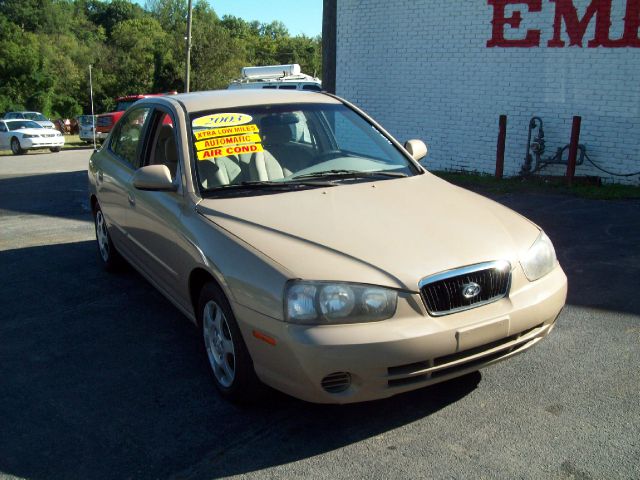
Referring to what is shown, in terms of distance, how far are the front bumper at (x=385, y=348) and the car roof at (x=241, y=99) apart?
1837mm

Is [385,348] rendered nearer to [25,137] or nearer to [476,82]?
[476,82]

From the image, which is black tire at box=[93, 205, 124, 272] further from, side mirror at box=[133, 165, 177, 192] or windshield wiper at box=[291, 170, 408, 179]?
windshield wiper at box=[291, 170, 408, 179]

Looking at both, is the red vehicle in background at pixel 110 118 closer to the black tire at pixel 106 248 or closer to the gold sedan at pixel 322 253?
the black tire at pixel 106 248

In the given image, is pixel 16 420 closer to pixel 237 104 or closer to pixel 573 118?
pixel 237 104

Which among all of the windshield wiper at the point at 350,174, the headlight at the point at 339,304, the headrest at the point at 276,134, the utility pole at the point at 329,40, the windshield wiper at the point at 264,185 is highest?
the utility pole at the point at 329,40

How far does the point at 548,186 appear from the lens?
1034 cm

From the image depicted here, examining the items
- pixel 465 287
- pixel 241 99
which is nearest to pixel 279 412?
pixel 465 287

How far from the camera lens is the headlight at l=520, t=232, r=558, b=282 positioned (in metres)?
3.50

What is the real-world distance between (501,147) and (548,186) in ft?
3.80

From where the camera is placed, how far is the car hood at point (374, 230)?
3.20 m

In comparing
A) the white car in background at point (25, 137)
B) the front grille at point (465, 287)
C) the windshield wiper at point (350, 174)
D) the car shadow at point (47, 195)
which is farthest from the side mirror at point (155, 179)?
the white car in background at point (25, 137)

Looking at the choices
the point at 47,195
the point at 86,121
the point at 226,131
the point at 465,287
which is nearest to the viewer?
the point at 465,287

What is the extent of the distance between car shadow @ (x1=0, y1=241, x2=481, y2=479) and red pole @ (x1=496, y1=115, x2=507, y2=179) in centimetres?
750

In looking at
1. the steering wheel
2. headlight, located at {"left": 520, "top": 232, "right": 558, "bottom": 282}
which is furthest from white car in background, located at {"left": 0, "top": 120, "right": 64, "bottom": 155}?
headlight, located at {"left": 520, "top": 232, "right": 558, "bottom": 282}
